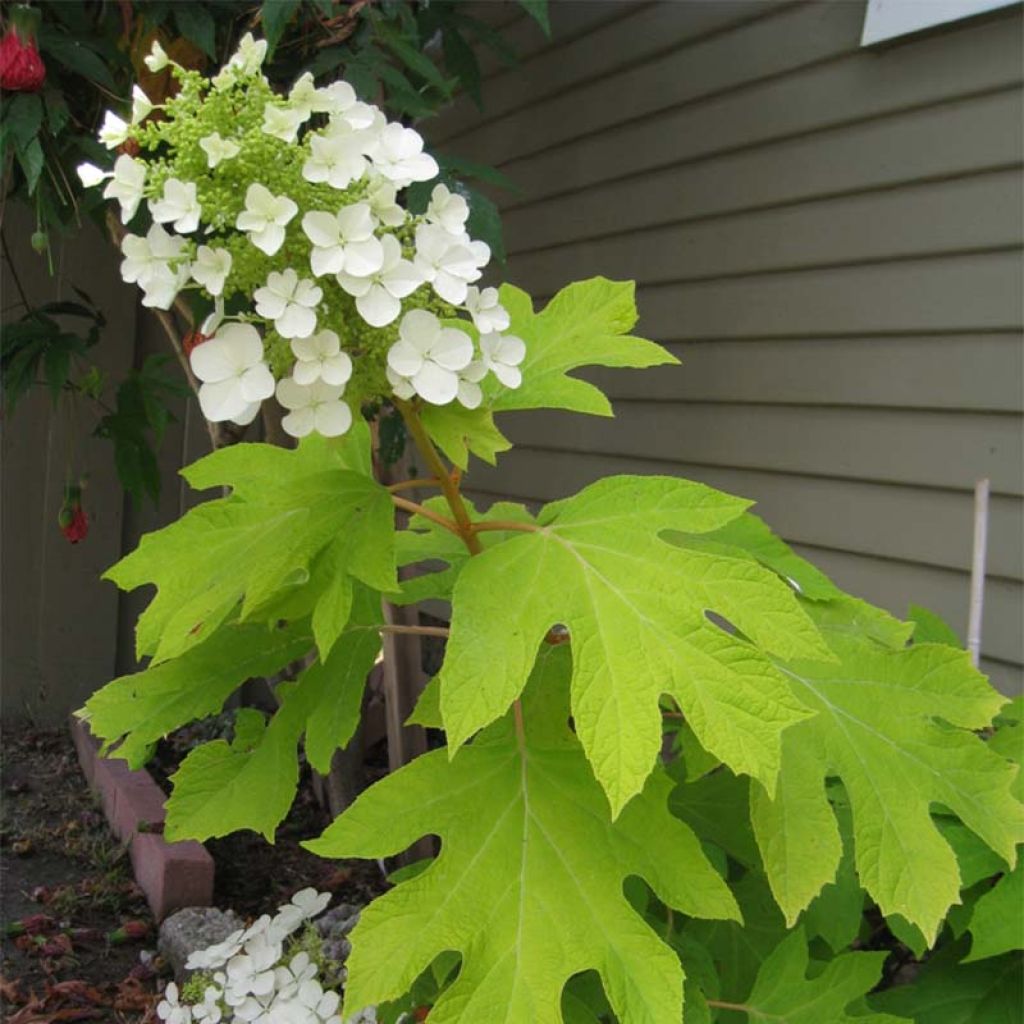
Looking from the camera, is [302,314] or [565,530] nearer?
[302,314]

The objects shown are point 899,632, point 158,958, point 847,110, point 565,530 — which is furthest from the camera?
point 847,110

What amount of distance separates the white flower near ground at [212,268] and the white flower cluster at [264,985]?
93 cm

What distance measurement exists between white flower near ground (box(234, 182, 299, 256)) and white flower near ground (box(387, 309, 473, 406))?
0.12 metres

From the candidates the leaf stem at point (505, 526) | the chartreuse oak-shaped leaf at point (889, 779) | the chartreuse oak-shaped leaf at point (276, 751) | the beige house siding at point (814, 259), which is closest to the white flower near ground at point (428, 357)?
the leaf stem at point (505, 526)

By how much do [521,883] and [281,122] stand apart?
2.39ft

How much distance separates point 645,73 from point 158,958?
2752mm

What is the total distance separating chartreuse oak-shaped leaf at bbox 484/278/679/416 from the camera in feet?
3.85

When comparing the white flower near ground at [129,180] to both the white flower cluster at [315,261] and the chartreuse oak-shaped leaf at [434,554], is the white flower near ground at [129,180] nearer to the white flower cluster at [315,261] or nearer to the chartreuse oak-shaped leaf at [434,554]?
the white flower cluster at [315,261]

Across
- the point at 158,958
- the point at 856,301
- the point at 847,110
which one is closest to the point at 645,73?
the point at 847,110

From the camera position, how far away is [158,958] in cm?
238

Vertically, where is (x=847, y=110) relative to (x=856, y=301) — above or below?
above

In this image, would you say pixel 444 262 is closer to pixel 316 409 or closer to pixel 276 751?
pixel 316 409

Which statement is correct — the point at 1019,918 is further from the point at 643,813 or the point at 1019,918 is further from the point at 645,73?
the point at 645,73

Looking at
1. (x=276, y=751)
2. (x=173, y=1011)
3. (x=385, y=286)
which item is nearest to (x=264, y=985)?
(x=173, y=1011)
